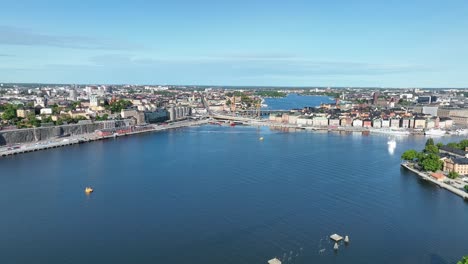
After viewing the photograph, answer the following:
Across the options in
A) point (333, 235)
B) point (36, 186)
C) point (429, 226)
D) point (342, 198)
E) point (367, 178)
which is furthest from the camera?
point (367, 178)

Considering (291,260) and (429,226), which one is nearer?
(291,260)

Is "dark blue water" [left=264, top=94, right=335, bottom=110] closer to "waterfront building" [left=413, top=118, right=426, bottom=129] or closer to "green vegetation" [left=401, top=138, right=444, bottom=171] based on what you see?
"waterfront building" [left=413, top=118, right=426, bottom=129]

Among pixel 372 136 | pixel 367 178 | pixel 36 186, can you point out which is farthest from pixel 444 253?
pixel 372 136

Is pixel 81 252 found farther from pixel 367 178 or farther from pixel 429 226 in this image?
pixel 367 178

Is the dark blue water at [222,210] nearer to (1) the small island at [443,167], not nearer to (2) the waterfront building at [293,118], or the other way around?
(1) the small island at [443,167]

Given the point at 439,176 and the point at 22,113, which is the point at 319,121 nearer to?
the point at 439,176

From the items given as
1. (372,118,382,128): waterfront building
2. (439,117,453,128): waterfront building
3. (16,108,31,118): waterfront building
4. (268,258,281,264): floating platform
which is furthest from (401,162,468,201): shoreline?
(16,108,31,118): waterfront building

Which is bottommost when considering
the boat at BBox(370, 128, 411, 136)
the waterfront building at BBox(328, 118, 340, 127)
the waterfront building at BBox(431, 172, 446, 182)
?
the boat at BBox(370, 128, 411, 136)
